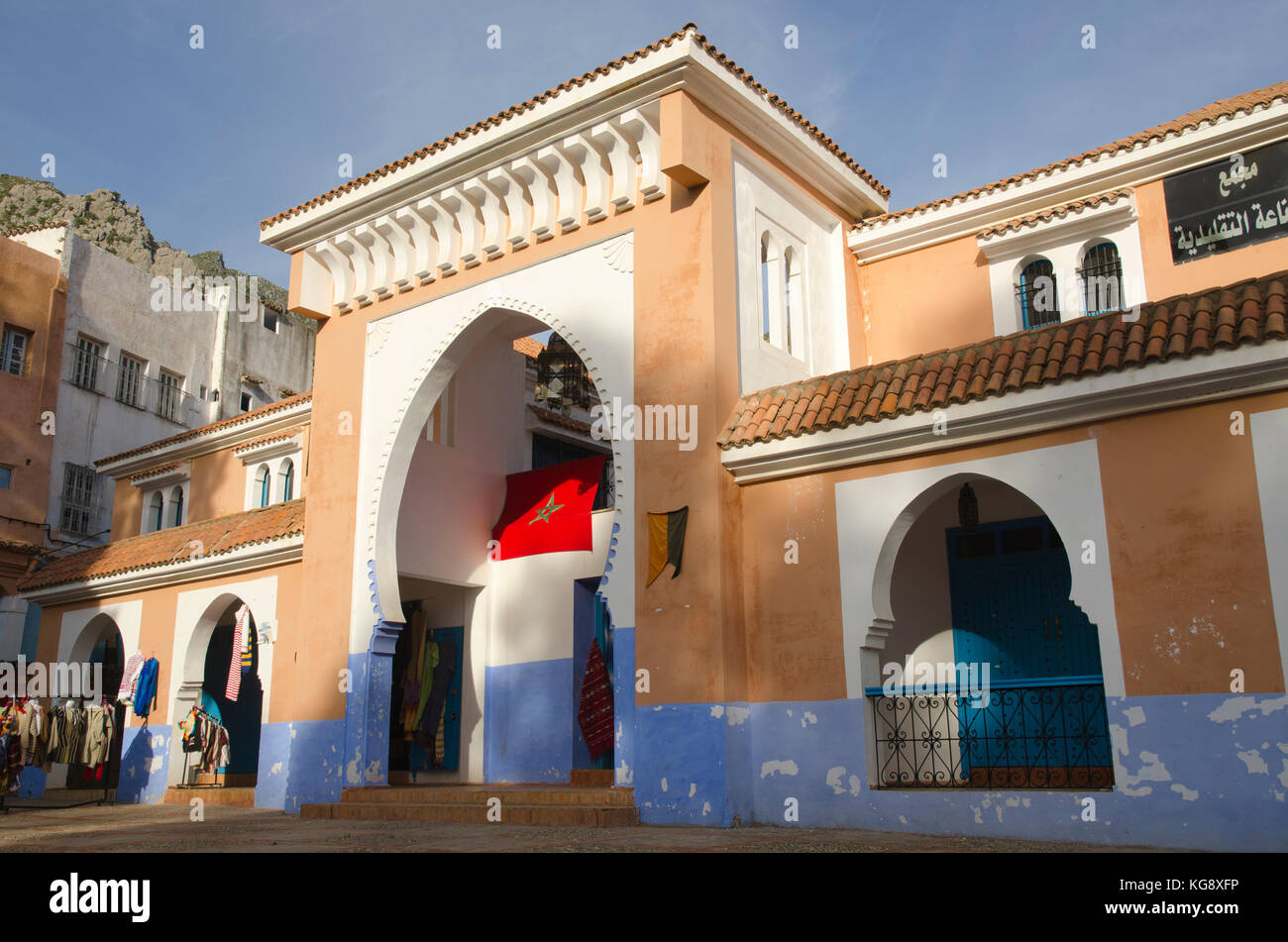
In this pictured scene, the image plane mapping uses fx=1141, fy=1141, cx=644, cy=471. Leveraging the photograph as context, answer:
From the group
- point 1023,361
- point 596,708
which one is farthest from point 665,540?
point 596,708

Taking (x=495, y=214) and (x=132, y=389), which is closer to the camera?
(x=495, y=214)

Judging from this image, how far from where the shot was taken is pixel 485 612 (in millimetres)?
15531

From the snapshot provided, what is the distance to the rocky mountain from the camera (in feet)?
116

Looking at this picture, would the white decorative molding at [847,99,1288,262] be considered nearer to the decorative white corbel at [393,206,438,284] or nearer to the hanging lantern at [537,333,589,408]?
the decorative white corbel at [393,206,438,284]

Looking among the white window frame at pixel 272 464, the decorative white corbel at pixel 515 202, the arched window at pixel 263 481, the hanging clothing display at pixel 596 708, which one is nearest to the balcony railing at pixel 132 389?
the white window frame at pixel 272 464

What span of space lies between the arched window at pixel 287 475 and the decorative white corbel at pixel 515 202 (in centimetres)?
954

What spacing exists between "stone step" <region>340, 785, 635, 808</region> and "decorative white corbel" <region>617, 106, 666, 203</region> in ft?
19.8

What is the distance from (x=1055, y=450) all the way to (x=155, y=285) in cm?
2546

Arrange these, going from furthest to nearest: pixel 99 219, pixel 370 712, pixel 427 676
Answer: pixel 99 219
pixel 427 676
pixel 370 712

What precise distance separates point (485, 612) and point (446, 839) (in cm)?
633

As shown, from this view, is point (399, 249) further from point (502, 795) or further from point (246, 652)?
point (502, 795)

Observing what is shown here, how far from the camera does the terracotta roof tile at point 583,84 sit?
11.4 meters

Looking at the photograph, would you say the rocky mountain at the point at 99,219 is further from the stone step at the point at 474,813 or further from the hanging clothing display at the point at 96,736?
the stone step at the point at 474,813
